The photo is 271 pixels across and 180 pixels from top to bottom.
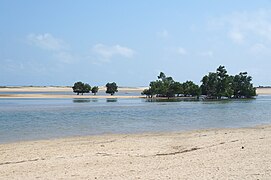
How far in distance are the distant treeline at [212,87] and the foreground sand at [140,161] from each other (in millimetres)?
80653

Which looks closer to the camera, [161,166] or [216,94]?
[161,166]

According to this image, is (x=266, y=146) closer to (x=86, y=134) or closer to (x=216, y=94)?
(x=86, y=134)

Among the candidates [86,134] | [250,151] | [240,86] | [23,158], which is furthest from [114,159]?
[240,86]

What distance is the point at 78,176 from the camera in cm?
1009

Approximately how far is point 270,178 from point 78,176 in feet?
16.5

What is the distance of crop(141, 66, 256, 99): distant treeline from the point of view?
312 ft

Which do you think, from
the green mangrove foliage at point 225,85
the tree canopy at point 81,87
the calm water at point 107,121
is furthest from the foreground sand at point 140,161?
the tree canopy at point 81,87

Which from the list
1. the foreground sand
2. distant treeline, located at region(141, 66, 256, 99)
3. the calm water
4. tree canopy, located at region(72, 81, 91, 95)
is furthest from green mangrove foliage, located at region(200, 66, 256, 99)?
the foreground sand

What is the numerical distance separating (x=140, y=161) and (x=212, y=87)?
8634cm

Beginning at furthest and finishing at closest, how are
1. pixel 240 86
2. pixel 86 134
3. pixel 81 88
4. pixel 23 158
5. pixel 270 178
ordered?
pixel 81 88
pixel 240 86
pixel 86 134
pixel 23 158
pixel 270 178

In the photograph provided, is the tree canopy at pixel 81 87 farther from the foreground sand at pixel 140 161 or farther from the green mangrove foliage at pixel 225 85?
the foreground sand at pixel 140 161

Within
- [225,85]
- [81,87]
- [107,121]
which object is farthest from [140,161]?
[81,87]

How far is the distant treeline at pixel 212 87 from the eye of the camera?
95125 millimetres

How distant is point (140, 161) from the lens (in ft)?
39.6
